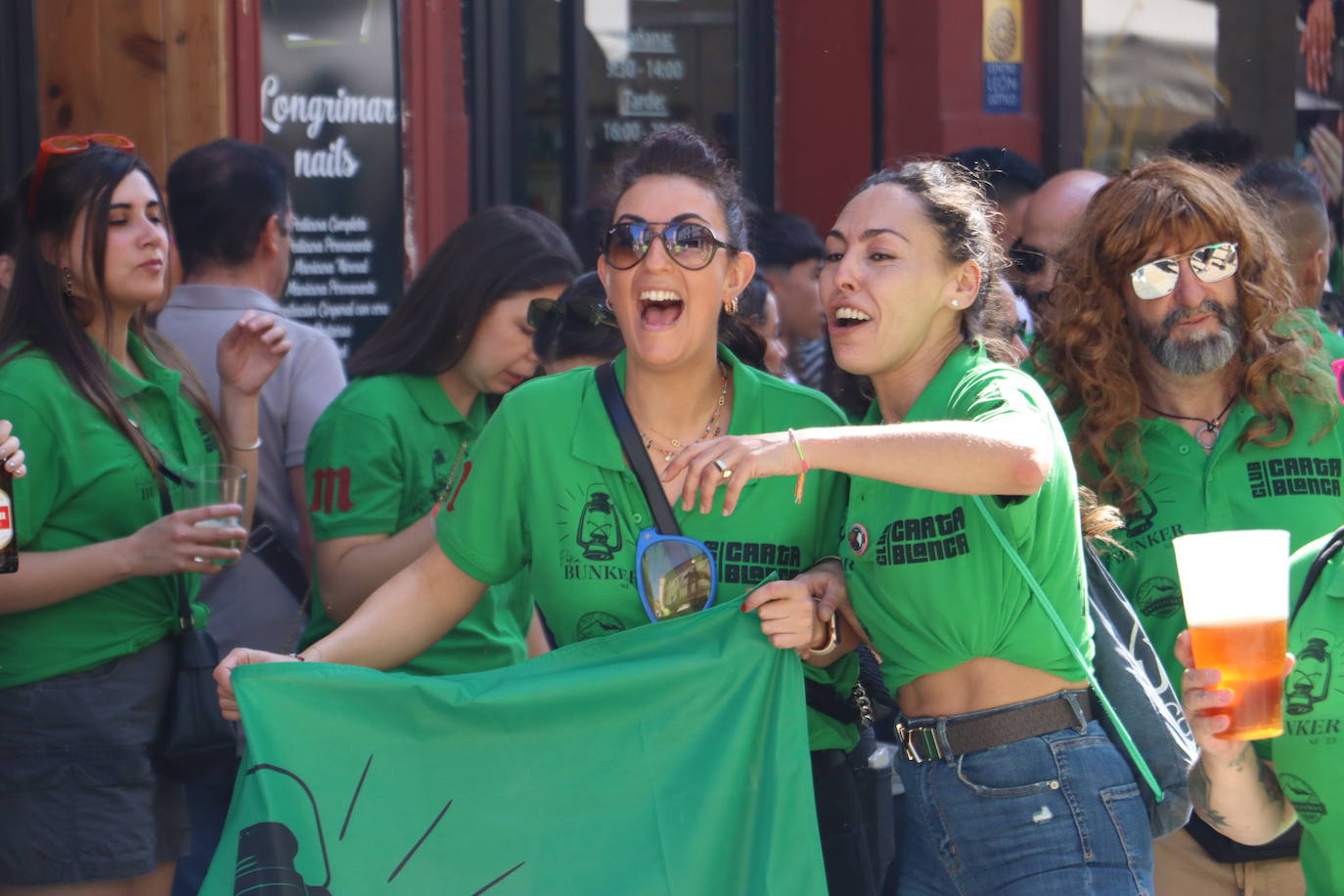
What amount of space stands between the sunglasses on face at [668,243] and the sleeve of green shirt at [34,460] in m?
1.38

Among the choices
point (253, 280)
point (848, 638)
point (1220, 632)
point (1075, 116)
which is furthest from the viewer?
point (1075, 116)

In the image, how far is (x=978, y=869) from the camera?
116 inches

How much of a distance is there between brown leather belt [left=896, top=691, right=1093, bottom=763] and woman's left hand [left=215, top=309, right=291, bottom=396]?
211 cm

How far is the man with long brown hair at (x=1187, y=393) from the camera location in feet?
11.8

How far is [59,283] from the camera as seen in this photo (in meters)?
3.89

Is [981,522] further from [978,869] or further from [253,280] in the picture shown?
[253,280]

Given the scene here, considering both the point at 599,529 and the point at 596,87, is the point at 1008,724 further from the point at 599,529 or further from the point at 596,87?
the point at 596,87

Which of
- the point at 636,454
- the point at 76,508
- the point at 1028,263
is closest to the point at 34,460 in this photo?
the point at 76,508

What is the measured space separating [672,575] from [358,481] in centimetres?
122

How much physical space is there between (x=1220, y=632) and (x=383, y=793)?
4.90 ft

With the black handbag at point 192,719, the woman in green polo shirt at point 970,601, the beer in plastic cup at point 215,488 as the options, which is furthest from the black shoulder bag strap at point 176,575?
the woman in green polo shirt at point 970,601

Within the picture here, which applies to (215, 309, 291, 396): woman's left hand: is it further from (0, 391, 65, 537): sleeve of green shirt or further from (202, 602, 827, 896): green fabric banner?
(202, 602, 827, 896): green fabric banner

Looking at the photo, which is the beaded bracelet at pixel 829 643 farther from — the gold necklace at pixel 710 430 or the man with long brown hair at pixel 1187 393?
the man with long brown hair at pixel 1187 393

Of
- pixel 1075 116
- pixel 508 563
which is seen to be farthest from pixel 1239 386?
pixel 1075 116
